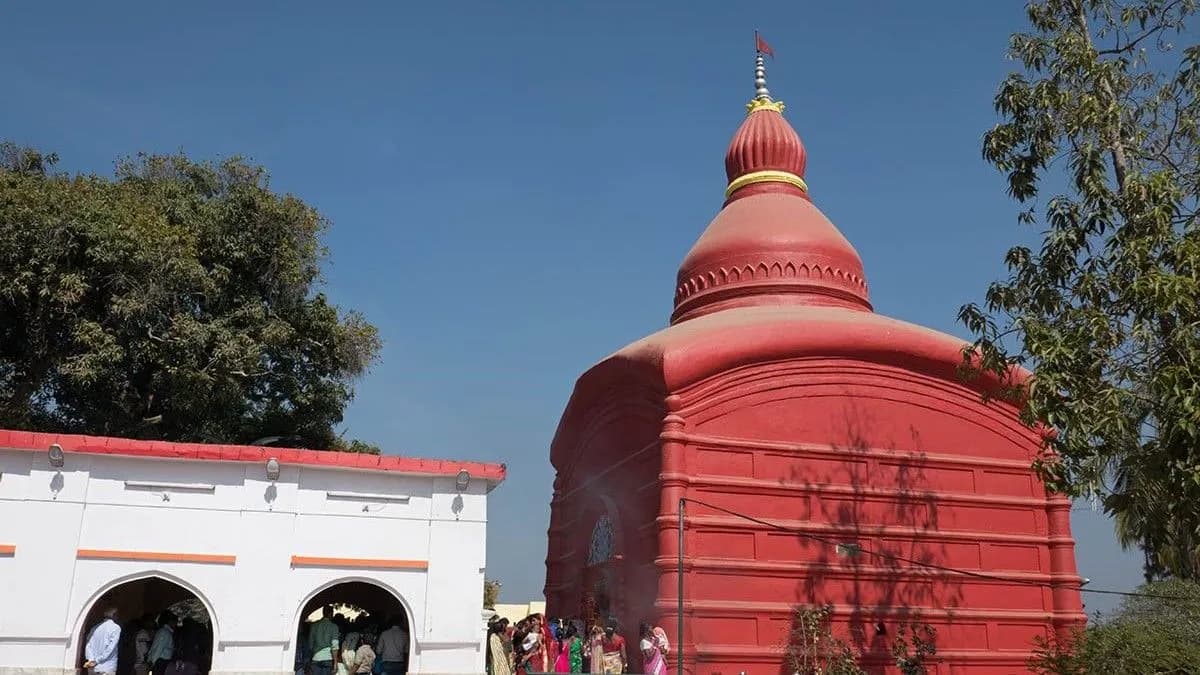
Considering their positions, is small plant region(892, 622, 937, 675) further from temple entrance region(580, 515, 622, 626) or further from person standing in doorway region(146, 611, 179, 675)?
person standing in doorway region(146, 611, 179, 675)

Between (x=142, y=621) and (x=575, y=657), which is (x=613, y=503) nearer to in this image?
(x=575, y=657)

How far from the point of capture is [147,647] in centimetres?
1045

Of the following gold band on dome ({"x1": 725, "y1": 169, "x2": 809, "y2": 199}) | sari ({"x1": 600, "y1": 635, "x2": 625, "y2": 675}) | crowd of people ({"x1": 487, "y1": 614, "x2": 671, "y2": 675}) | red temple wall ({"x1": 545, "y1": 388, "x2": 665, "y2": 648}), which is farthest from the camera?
gold band on dome ({"x1": 725, "y1": 169, "x2": 809, "y2": 199})

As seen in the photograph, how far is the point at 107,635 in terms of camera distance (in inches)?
373

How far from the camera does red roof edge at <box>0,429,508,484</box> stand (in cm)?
973

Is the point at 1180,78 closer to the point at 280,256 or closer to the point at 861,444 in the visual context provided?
the point at 861,444

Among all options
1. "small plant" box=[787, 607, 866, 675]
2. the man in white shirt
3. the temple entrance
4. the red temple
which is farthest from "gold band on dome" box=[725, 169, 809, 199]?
the man in white shirt

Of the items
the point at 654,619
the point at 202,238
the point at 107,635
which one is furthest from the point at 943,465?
the point at 202,238

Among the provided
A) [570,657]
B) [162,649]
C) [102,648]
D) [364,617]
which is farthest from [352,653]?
[570,657]

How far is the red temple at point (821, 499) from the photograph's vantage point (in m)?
12.0

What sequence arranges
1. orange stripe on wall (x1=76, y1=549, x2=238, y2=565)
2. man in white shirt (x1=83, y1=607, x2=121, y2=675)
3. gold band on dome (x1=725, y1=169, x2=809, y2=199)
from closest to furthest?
man in white shirt (x1=83, y1=607, x2=121, y2=675) < orange stripe on wall (x1=76, y1=549, x2=238, y2=565) < gold band on dome (x1=725, y1=169, x2=809, y2=199)

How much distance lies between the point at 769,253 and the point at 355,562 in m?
8.56

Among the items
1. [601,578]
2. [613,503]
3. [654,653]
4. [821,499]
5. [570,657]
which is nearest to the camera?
[654,653]

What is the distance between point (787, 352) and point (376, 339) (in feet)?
35.2
